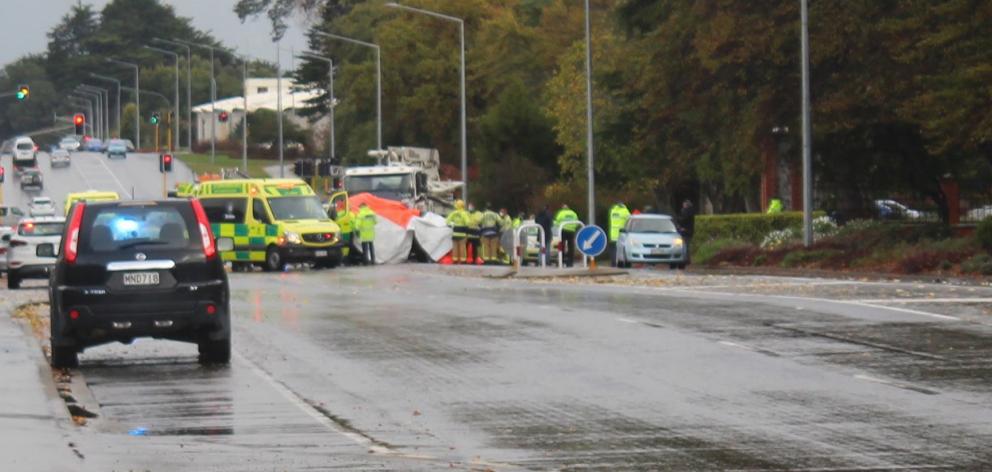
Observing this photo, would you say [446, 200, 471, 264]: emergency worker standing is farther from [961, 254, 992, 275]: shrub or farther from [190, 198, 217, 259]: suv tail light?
[190, 198, 217, 259]: suv tail light

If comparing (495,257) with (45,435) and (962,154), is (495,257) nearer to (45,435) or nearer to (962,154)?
(962,154)

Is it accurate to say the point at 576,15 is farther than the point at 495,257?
Yes

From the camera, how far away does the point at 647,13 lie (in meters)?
57.4

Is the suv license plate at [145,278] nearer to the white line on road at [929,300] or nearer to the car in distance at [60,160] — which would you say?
the white line on road at [929,300]

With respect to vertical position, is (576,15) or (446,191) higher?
(576,15)

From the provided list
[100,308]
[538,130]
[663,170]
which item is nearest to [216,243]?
[100,308]

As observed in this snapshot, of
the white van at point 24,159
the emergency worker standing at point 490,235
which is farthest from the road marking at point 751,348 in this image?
the white van at point 24,159

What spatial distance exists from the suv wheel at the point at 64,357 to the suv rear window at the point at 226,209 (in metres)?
27.7

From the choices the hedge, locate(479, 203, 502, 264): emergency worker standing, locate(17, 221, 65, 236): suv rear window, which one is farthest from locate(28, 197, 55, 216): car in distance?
locate(17, 221, 65, 236): suv rear window

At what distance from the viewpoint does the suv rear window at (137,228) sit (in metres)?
19.0

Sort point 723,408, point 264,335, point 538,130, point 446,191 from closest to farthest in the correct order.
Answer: point 723,408 < point 264,335 < point 446,191 < point 538,130

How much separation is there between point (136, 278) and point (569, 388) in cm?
476

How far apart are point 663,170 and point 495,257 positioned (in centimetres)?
774

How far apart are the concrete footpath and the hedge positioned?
101 feet
